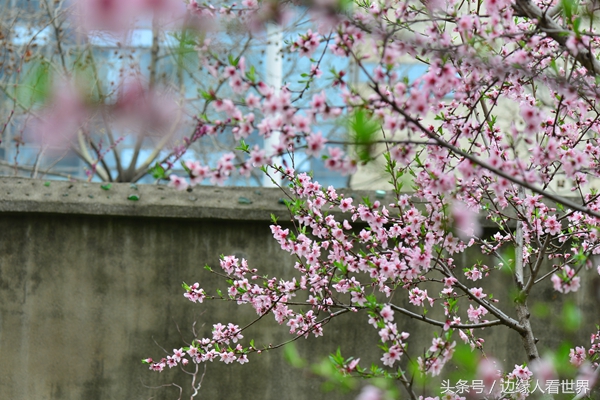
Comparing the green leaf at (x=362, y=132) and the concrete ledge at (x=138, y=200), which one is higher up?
the concrete ledge at (x=138, y=200)

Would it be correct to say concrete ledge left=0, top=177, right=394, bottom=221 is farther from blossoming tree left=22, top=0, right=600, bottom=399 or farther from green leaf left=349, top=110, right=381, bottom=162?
green leaf left=349, top=110, right=381, bottom=162

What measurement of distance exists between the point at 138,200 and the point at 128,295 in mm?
562

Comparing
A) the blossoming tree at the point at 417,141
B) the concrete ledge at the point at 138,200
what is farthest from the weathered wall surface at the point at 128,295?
the blossoming tree at the point at 417,141

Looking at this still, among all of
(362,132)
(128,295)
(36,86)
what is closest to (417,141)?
(362,132)

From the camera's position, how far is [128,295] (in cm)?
382

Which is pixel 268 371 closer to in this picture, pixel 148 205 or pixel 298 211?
pixel 148 205

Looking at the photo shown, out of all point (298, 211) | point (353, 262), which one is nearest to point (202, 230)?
point (298, 211)

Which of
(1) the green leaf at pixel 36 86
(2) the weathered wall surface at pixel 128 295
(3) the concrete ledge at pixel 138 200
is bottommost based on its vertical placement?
(2) the weathered wall surface at pixel 128 295

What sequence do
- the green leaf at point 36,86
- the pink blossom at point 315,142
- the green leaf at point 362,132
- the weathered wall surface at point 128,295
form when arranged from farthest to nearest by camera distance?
1. the green leaf at point 36,86
2. the weathered wall surface at point 128,295
3. the pink blossom at point 315,142
4. the green leaf at point 362,132

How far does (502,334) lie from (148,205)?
226 centimetres

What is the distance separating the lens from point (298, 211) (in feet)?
9.04

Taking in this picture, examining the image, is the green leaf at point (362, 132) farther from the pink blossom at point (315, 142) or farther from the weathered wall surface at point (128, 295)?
the weathered wall surface at point (128, 295)

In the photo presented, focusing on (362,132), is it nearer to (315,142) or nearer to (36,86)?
(315,142)

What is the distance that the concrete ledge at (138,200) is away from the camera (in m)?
3.76
